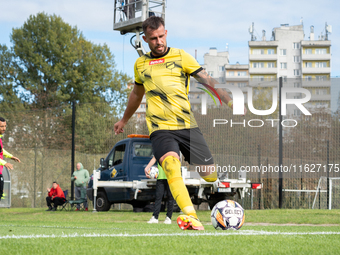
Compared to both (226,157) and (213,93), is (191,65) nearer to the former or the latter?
(213,93)

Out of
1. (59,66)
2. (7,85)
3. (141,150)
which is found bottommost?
(141,150)

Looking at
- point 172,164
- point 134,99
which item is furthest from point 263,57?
point 172,164

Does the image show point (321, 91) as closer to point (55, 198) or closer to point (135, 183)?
point (135, 183)

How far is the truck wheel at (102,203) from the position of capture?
15.0 metres

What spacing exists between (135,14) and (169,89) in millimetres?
14734

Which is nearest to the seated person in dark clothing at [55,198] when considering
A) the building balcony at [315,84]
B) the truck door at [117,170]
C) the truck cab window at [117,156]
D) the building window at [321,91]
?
the truck door at [117,170]

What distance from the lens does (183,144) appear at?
485 centimetres

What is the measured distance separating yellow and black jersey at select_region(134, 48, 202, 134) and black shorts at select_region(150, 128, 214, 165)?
0.06 meters

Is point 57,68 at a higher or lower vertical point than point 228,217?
higher

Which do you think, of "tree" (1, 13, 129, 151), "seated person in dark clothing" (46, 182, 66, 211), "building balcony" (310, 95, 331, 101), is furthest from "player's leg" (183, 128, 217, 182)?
"tree" (1, 13, 129, 151)

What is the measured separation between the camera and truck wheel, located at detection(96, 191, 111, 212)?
1496 cm

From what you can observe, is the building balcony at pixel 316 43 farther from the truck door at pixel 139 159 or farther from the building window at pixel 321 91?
the truck door at pixel 139 159

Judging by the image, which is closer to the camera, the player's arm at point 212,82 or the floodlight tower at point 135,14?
the player's arm at point 212,82

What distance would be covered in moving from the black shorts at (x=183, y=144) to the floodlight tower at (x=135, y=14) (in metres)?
14.0
